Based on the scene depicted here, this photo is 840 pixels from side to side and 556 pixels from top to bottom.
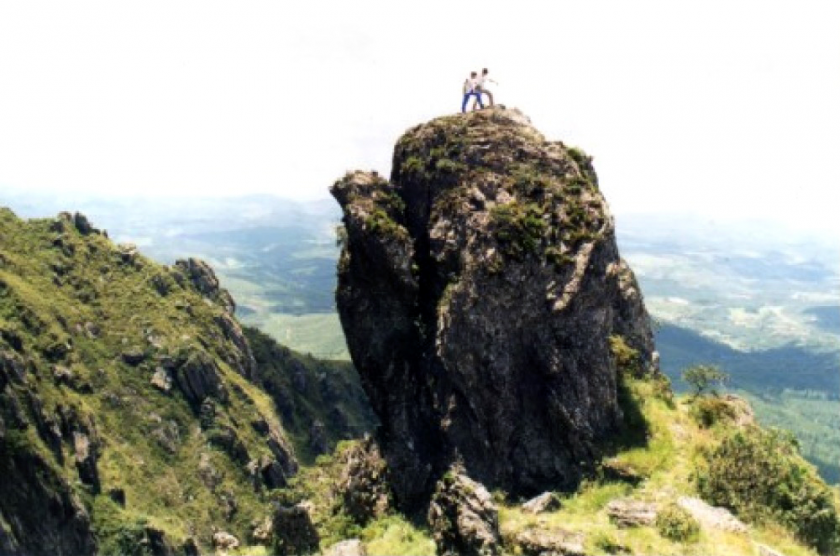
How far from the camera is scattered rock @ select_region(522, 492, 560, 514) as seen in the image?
31.2m

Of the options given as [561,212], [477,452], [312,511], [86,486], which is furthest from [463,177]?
[86,486]

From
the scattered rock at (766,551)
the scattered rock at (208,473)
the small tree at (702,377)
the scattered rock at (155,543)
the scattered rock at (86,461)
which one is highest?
the small tree at (702,377)

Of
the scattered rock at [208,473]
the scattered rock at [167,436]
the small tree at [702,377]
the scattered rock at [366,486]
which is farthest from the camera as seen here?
the scattered rock at [167,436]

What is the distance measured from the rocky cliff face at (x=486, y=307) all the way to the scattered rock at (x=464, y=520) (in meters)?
6.27

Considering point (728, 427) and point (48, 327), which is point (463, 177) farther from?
point (48, 327)

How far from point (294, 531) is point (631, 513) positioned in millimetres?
16500

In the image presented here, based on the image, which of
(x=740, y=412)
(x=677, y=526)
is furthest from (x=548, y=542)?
(x=740, y=412)

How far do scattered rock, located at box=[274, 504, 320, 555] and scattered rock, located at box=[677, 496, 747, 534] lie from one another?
18.0 metres

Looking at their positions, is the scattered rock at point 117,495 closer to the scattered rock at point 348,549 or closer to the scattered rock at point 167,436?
the scattered rock at point 167,436

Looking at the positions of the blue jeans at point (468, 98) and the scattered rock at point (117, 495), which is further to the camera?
the scattered rock at point (117, 495)

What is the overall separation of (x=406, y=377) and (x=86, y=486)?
14580cm

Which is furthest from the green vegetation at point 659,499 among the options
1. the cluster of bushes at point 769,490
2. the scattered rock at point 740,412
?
the scattered rock at point 740,412

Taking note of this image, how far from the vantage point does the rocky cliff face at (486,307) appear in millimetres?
35625

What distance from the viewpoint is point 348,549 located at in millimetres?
31500
